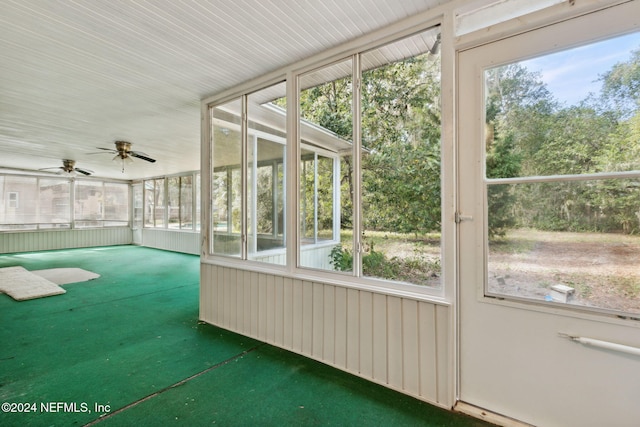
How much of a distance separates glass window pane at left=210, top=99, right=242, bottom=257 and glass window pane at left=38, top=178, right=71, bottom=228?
933 cm

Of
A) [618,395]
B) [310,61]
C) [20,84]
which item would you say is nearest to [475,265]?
[618,395]

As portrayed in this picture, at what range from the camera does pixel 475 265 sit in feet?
5.69

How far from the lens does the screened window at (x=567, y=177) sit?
1.37m

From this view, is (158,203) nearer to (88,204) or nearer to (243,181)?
(88,204)

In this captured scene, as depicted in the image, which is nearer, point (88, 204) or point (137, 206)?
point (88, 204)

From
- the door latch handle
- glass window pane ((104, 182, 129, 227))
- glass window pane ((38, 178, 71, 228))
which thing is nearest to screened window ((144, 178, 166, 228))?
glass window pane ((104, 182, 129, 227))

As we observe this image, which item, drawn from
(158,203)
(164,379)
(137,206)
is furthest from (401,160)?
(137,206)

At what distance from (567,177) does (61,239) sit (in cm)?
1258

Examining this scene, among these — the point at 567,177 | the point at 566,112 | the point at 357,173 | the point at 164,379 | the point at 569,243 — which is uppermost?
the point at 566,112

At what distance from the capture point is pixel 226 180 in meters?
3.24

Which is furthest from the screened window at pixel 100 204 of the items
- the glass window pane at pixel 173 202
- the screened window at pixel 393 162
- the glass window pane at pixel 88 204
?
the screened window at pixel 393 162

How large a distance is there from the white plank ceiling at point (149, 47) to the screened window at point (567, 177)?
857mm

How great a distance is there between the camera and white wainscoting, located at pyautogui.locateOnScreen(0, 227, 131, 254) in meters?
8.43

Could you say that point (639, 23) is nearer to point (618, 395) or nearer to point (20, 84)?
point (618, 395)
